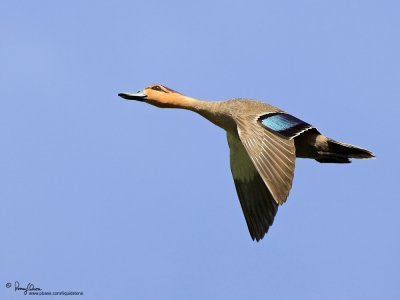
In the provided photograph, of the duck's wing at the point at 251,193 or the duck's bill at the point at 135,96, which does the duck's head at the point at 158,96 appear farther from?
the duck's wing at the point at 251,193

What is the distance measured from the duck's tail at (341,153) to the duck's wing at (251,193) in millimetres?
1525

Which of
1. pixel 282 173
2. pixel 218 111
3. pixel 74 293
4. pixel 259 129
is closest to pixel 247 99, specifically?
pixel 218 111

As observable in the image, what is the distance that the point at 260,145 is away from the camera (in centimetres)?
1819

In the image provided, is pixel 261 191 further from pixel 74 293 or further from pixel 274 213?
pixel 74 293

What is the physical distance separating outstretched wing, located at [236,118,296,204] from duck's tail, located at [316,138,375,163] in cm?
191

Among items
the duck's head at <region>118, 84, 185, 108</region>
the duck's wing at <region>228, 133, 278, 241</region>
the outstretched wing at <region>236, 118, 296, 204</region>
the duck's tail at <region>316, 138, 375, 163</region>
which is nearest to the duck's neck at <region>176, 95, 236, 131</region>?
the duck's head at <region>118, 84, 185, 108</region>

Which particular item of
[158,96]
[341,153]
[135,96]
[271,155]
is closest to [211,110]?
[158,96]

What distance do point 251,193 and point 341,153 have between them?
2.28 meters

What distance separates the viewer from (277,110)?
20000 mm

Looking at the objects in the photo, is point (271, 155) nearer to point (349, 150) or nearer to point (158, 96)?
point (349, 150)

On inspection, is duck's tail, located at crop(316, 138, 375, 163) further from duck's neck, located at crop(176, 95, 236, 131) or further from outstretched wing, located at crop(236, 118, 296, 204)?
outstretched wing, located at crop(236, 118, 296, 204)

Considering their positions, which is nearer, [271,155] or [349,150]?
[271,155]

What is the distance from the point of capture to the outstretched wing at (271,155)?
17359 mm

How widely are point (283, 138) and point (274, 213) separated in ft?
10.2
